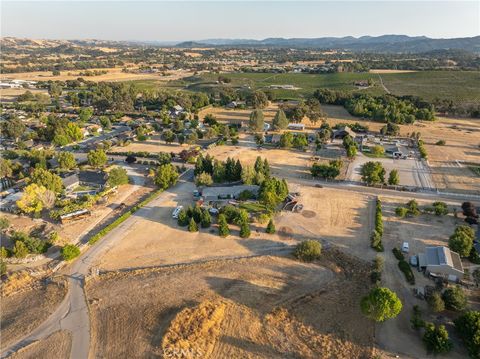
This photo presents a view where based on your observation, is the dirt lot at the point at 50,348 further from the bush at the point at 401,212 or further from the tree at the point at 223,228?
the bush at the point at 401,212

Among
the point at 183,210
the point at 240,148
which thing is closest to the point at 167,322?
the point at 183,210

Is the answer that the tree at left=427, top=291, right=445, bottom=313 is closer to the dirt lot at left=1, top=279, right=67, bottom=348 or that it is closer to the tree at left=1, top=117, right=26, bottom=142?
the dirt lot at left=1, top=279, right=67, bottom=348

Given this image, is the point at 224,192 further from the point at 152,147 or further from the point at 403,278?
the point at 152,147

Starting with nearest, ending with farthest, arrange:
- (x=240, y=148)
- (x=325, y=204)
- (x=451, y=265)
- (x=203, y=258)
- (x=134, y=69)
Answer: (x=451, y=265) < (x=203, y=258) < (x=325, y=204) < (x=240, y=148) < (x=134, y=69)

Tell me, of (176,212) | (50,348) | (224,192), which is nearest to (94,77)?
(224,192)

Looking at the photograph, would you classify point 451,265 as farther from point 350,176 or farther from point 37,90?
point 37,90

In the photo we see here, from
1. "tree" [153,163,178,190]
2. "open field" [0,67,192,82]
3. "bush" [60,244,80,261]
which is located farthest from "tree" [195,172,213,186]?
"open field" [0,67,192,82]
